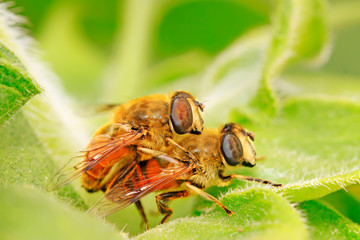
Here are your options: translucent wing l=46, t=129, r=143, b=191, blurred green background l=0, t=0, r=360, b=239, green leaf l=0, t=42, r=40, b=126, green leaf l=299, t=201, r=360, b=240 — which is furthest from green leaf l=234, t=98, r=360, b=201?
green leaf l=0, t=42, r=40, b=126

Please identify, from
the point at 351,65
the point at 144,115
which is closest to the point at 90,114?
the point at 144,115

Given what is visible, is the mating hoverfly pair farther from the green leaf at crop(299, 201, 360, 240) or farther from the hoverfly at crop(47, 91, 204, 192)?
the green leaf at crop(299, 201, 360, 240)

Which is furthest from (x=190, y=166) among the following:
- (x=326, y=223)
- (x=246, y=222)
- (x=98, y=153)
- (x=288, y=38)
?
(x=288, y=38)

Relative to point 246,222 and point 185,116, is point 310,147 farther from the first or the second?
point 246,222

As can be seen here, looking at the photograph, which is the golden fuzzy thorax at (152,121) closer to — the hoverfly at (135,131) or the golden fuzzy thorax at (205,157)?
the hoverfly at (135,131)

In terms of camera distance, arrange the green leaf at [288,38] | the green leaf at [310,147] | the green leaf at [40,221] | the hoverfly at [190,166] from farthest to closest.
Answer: the green leaf at [288,38], the hoverfly at [190,166], the green leaf at [310,147], the green leaf at [40,221]

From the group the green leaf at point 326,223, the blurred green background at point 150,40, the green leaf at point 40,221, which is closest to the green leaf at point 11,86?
the green leaf at point 40,221
